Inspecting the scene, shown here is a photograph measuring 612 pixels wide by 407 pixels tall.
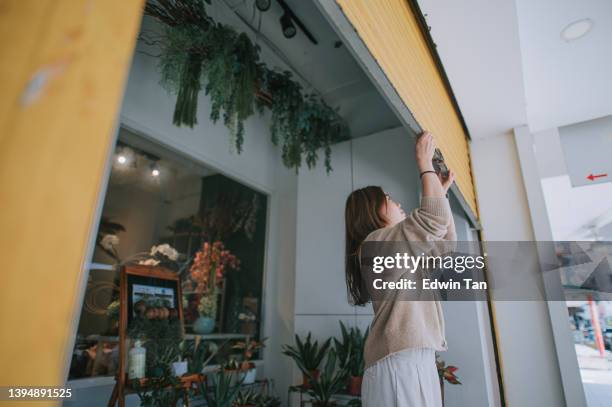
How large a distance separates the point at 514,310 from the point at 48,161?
9.49 feet

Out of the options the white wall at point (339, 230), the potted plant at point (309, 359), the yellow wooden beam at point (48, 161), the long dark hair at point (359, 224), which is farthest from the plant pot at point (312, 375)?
the yellow wooden beam at point (48, 161)

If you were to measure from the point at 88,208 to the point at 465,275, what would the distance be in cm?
252

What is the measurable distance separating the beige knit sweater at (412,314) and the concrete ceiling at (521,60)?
115 centimetres

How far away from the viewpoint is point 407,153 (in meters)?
3.10

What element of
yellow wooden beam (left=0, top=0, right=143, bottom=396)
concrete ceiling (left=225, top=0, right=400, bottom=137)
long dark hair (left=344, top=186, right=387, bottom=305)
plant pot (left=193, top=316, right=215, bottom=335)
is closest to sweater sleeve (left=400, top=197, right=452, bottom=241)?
long dark hair (left=344, top=186, right=387, bottom=305)

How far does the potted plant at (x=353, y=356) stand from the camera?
8.38 ft

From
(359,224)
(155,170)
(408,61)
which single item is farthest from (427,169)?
(155,170)

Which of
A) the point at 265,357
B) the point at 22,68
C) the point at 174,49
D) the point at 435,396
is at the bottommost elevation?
the point at 265,357

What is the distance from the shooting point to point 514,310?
7.92 ft

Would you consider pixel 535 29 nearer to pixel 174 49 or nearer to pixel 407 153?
pixel 407 153

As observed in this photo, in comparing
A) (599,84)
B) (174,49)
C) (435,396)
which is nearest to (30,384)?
(435,396)

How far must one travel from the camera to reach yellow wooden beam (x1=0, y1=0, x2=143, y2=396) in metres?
0.26

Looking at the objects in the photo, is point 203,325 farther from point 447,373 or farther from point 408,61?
point 408,61

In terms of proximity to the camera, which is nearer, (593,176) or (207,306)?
(593,176)
